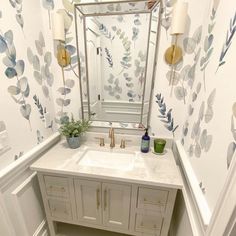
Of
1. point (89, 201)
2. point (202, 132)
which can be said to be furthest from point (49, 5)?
point (89, 201)

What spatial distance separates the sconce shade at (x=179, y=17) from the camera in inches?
40.7

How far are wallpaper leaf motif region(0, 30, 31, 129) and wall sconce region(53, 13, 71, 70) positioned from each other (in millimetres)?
304

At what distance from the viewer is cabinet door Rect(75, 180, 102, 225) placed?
1167 mm

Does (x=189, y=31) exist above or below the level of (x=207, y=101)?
above

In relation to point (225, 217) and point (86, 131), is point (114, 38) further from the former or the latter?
point (225, 217)

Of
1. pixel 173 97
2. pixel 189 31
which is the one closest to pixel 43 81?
pixel 173 97

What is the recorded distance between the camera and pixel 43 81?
1.35 meters

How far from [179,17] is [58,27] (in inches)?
32.7

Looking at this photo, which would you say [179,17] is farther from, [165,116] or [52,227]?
[52,227]

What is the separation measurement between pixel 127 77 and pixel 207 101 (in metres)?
0.63

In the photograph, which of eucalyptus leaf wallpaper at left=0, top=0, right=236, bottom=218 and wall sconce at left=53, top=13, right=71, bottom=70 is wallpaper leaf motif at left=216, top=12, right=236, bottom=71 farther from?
wall sconce at left=53, top=13, right=71, bottom=70

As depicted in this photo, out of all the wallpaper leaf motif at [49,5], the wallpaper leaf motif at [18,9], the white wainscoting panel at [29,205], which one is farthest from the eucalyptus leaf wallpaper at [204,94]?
the white wainscoting panel at [29,205]

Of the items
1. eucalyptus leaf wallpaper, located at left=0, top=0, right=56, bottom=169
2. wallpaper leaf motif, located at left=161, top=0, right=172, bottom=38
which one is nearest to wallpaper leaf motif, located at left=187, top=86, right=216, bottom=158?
wallpaper leaf motif, located at left=161, top=0, right=172, bottom=38

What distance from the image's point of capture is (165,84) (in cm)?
128
